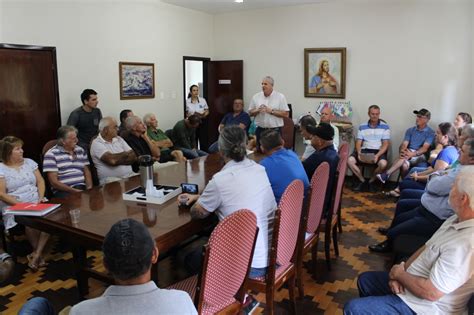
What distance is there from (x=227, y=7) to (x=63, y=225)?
18.5 feet

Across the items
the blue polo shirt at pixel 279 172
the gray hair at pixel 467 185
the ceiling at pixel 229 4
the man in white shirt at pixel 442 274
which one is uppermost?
the ceiling at pixel 229 4

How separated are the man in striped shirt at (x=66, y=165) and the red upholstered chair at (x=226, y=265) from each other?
6.72ft

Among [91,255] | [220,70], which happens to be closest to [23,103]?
[91,255]

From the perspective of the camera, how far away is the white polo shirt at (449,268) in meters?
1.65

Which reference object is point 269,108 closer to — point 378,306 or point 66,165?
point 66,165

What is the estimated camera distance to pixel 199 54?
7496 mm

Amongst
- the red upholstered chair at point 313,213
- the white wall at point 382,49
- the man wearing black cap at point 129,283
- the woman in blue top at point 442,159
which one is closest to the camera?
the man wearing black cap at point 129,283

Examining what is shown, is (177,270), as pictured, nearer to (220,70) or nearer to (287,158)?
(287,158)

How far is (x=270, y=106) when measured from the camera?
20.3 feet

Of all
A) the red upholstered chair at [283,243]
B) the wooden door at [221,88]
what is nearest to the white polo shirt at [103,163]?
the red upholstered chair at [283,243]

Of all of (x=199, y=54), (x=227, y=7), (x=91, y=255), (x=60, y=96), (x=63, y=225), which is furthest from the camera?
(x=199, y=54)

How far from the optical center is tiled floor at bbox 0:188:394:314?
2.86 metres

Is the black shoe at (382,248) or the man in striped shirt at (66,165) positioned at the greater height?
the man in striped shirt at (66,165)

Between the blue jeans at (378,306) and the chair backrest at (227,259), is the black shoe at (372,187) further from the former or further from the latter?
the chair backrest at (227,259)
